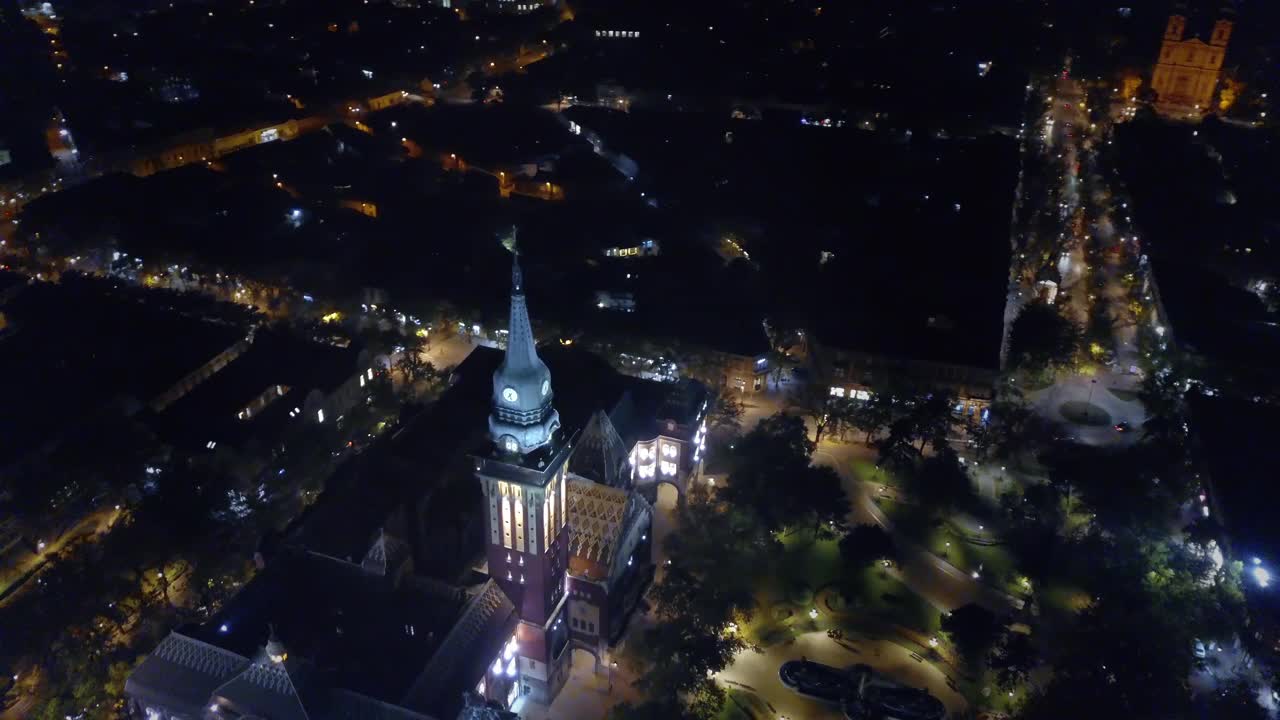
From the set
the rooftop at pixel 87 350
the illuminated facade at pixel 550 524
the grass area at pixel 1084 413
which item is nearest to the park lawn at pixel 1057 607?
the grass area at pixel 1084 413

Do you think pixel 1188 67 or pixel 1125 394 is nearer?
pixel 1125 394

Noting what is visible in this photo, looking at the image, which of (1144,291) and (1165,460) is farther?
(1144,291)

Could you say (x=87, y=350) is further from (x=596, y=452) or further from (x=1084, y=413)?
(x=1084, y=413)

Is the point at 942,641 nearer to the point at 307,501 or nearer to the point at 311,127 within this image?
the point at 307,501

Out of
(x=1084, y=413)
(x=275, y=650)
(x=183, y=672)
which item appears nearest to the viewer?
(x=275, y=650)

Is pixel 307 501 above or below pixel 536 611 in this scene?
below

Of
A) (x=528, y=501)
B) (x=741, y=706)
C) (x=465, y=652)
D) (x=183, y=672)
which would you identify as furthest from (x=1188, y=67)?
(x=183, y=672)

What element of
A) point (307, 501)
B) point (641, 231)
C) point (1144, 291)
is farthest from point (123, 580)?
point (1144, 291)

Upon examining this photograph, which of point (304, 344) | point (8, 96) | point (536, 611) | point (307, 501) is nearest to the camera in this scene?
point (536, 611)
